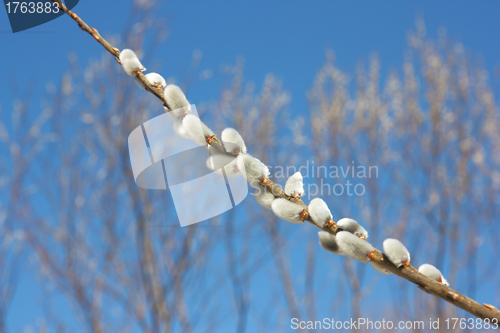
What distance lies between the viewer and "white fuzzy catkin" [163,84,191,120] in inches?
29.1

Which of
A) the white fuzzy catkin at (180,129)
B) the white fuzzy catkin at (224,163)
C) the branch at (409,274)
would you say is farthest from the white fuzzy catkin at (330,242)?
the white fuzzy catkin at (180,129)

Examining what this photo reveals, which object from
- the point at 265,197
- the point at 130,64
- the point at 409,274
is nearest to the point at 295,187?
the point at 265,197

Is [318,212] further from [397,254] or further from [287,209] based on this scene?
[397,254]

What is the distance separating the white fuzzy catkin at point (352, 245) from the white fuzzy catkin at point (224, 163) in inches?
10.4

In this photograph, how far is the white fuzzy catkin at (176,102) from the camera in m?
0.74

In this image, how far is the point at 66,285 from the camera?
9.12ft

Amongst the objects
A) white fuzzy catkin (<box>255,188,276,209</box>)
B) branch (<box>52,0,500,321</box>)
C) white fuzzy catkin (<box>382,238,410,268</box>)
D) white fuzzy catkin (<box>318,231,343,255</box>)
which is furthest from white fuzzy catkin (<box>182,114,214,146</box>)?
Answer: white fuzzy catkin (<box>382,238,410,268</box>)

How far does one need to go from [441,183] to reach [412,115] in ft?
2.69

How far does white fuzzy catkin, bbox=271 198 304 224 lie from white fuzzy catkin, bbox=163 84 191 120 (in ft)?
0.91

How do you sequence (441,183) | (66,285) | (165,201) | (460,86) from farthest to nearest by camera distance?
(460,86)
(441,183)
(165,201)
(66,285)

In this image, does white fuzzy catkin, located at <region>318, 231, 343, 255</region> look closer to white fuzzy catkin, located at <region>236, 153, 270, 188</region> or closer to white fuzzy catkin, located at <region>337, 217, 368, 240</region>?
white fuzzy catkin, located at <region>337, 217, 368, 240</region>

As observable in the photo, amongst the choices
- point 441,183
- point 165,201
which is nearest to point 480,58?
point 441,183

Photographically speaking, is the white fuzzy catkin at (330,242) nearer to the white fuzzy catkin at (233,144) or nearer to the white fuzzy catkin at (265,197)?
the white fuzzy catkin at (265,197)

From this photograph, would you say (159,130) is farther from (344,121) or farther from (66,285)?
(344,121)
